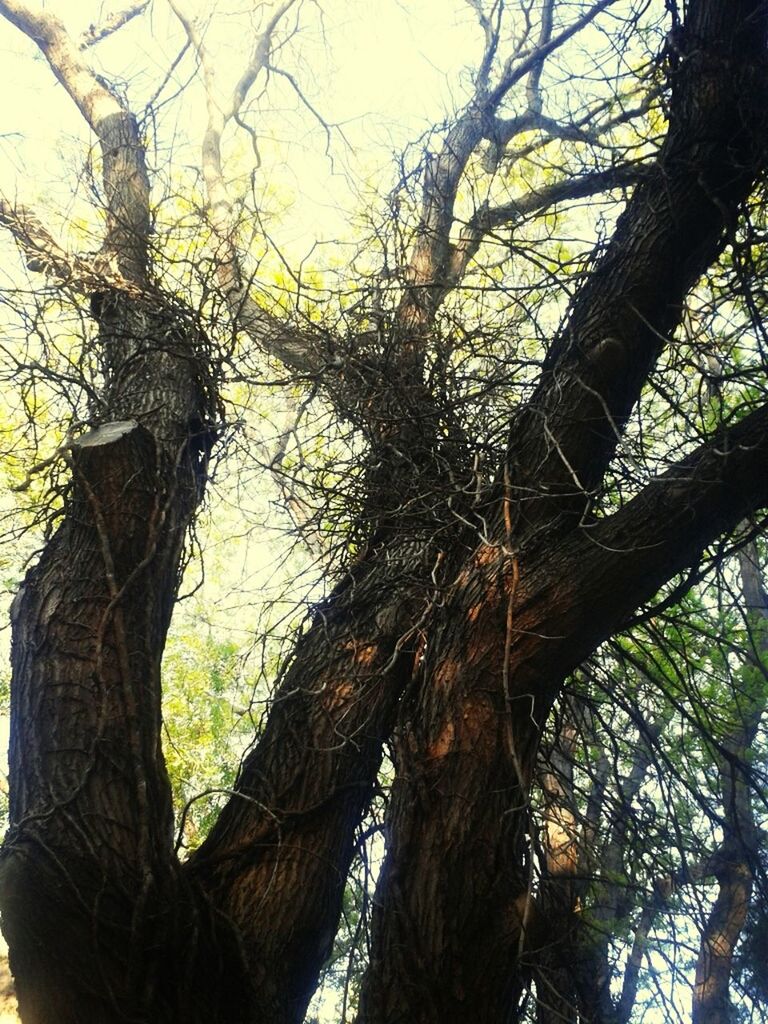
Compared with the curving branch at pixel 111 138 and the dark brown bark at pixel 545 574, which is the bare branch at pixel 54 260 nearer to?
the curving branch at pixel 111 138

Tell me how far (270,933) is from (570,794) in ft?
5.17

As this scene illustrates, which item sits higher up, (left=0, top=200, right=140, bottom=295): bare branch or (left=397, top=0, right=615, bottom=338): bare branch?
(left=397, top=0, right=615, bottom=338): bare branch

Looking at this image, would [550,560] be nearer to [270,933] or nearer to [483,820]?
[483,820]

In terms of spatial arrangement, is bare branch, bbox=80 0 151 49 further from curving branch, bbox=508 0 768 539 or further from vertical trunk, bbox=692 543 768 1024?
vertical trunk, bbox=692 543 768 1024

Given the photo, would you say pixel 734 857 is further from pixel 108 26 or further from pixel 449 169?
pixel 108 26

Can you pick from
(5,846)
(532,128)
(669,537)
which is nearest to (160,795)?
(5,846)

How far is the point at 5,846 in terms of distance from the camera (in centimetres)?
221

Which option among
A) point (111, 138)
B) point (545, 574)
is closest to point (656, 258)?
point (545, 574)

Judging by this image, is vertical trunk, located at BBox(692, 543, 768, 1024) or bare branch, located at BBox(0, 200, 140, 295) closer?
vertical trunk, located at BBox(692, 543, 768, 1024)

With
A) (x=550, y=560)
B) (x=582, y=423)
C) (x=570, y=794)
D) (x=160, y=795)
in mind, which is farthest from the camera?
(x=570, y=794)

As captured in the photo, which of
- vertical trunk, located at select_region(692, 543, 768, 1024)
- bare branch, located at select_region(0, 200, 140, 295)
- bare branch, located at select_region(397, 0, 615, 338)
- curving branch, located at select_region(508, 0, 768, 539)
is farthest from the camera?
bare branch, located at select_region(397, 0, 615, 338)

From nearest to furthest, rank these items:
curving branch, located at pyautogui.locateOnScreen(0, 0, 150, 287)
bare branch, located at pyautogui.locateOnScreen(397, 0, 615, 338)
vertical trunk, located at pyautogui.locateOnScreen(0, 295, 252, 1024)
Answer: vertical trunk, located at pyautogui.locateOnScreen(0, 295, 252, 1024) → curving branch, located at pyautogui.locateOnScreen(0, 0, 150, 287) → bare branch, located at pyautogui.locateOnScreen(397, 0, 615, 338)

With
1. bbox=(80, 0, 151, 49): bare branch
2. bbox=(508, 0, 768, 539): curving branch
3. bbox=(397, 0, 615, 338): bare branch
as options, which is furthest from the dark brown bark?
bbox=(80, 0, 151, 49): bare branch

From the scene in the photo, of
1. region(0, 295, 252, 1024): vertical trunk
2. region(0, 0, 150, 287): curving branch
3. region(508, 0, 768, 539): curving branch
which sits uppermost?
region(0, 0, 150, 287): curving branch
